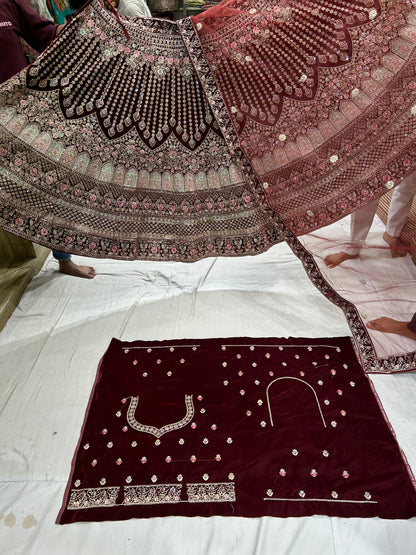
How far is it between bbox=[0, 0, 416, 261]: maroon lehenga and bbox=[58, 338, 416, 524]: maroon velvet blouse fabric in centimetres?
54

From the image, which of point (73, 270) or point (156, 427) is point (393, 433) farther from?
point (73, 270)

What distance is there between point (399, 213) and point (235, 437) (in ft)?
4.40

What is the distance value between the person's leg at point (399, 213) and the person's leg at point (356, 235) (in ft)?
0.50

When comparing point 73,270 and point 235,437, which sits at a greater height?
point 73,270

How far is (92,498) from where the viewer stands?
1.11 meters

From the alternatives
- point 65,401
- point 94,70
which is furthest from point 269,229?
point 65,401

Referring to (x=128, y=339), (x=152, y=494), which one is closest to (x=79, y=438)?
(x=152, y=494)

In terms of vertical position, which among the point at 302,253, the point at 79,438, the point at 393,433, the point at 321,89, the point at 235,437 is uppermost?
the point at 321,89

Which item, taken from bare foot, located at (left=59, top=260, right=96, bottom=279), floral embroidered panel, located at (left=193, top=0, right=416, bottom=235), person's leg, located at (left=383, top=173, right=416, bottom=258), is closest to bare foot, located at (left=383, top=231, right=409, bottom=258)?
person's leg, located at (left=383, top=173, right=416, bottom=258)

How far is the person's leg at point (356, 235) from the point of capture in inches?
66.1

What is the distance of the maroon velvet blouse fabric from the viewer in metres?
1.09

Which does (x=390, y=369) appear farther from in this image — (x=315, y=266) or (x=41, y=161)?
(x=41, y=161)

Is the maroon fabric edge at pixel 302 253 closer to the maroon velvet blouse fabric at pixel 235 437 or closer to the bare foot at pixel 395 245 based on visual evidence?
the maroon velvet blouse fabric at pixel 235 437

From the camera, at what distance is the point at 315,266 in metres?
1.39
